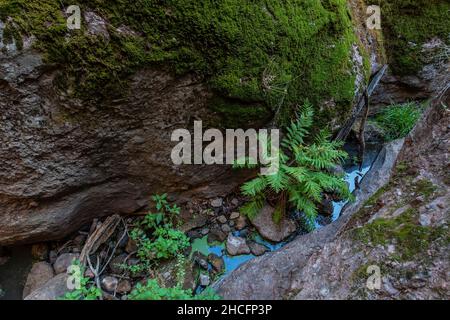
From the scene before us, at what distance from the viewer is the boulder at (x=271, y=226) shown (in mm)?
3953

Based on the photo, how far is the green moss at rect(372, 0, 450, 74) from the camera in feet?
16.5

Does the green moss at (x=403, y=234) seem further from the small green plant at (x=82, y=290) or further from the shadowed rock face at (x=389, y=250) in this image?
the small green plant at (x=82, y=290)

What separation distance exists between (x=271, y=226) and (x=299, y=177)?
0.90 metres

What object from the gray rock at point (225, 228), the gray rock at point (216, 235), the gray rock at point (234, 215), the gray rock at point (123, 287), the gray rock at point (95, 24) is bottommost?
the gray rock at point (123, 287)

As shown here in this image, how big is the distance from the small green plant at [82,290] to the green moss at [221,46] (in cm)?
189

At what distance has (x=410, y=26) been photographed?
515cm

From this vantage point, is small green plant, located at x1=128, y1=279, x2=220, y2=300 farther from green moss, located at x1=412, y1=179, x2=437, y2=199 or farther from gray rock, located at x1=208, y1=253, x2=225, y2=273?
green moss, located at x1=412, y1=179, x2=437, y2=199

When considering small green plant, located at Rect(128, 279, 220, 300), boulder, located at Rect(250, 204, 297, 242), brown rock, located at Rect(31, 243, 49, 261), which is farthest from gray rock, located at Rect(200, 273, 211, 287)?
brown rock, located at Rect(31, 243, 49, 261)

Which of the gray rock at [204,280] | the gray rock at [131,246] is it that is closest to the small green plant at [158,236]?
the gray rock at [131,246]

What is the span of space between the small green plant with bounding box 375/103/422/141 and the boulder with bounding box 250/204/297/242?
266cm

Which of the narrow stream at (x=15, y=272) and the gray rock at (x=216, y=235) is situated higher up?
the gray rock at (x=216, y=235)

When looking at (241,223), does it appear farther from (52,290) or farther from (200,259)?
(52,290)

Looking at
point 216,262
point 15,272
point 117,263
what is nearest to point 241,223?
point 216,262
